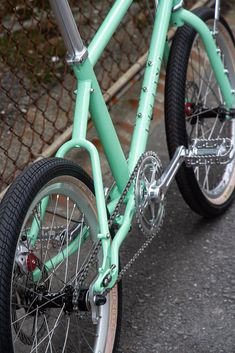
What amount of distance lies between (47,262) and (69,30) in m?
0.66

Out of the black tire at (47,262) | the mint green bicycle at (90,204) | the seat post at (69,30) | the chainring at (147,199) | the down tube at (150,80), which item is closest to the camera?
the black tire at (47,262)

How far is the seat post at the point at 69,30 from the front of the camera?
94.5 inches

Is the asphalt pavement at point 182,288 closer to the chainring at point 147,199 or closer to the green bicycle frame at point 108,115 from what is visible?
the chainring at point 147,199

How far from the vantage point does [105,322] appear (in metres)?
2.62

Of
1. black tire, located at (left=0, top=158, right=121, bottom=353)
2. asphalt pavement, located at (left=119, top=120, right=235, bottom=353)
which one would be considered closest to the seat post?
black tire, located at (left=0, top=158, right=121, bottom=353)

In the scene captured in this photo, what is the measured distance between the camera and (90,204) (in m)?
2.54

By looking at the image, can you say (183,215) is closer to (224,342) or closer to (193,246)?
(193,246)

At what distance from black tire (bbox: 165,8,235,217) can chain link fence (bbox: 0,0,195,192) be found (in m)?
0.66

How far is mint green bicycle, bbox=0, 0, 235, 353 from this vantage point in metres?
2.28

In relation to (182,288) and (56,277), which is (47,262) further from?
(182,288)

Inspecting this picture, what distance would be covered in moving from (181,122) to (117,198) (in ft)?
1.56

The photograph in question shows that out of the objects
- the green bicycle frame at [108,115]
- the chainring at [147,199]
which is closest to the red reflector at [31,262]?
the green bicycle frame at [108,115]

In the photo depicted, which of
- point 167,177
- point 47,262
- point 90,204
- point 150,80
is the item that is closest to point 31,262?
point 47,262

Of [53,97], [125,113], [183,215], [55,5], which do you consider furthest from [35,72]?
[55,5]
